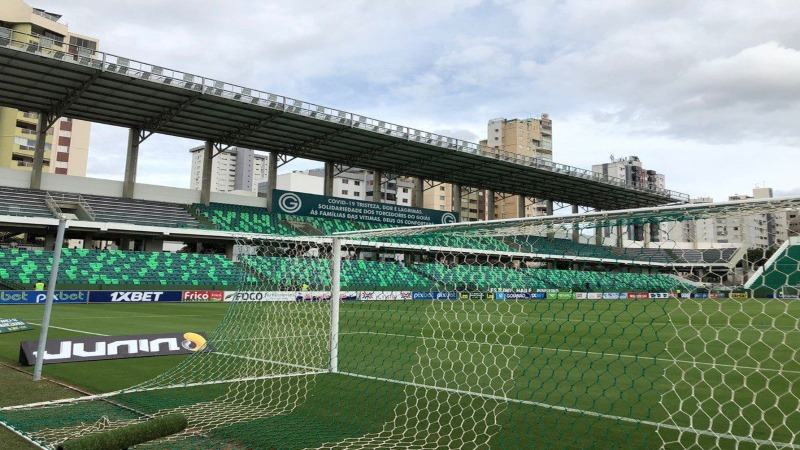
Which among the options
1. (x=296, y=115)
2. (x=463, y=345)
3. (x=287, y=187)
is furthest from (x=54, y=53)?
(x=287, y=187)

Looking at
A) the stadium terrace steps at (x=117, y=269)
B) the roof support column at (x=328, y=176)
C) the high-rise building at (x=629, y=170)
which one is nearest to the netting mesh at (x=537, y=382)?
the stadium terrace steps at (x=117, y=269)

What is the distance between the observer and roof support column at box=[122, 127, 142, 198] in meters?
33.4

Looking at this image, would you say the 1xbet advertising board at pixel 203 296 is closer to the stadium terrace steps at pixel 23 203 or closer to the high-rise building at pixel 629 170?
the stadium terrace steps at pixel 23 203

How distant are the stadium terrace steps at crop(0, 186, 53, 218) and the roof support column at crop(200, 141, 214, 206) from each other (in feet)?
29.4

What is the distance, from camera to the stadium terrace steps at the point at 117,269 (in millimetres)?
24852

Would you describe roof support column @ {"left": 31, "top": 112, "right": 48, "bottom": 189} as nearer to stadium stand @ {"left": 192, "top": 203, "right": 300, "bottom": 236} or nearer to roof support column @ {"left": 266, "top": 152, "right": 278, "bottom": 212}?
stadium stand @ {"left": 192, "top": 203, "right": 300, "bottom": 236}

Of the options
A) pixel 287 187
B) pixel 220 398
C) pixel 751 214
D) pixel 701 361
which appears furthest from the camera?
pixel 287 187

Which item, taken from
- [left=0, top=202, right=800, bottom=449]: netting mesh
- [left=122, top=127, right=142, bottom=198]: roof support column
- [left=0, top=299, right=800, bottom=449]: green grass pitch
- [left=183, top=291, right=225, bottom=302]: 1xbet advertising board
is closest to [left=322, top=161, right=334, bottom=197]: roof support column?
[left=122, top=127, right=142, bottom=198]: roof support column

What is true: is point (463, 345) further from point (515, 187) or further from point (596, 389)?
point (515, 187)

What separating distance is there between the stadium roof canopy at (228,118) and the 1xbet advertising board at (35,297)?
10644mm

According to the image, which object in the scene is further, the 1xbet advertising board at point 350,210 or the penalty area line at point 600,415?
the 1xbet advertising board at point 350,210

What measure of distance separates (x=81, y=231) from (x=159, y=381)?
28307 mm

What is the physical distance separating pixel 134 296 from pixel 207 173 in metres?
12.7

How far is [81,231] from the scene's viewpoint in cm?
3106
